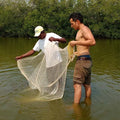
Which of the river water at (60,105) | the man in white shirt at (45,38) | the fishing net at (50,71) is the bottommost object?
the river water at (60,105)

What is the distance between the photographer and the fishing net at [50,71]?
185 inches

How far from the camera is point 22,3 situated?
148 ft

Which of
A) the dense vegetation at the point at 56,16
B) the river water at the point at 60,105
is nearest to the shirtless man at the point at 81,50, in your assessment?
the river water at the point at 60,105

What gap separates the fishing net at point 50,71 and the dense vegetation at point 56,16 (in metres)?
31.8

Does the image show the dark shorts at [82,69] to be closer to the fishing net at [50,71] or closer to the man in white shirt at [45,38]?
the fishing net at [50,71]

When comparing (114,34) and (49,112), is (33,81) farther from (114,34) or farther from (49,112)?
(114,34)

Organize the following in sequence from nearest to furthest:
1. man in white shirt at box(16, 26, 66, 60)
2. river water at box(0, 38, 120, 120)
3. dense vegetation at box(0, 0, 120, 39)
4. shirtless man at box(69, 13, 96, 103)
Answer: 1. shirtless man at box(69, 13, 96, 103)
2. river water at box(0, 38, 120, 120)
3. man in white shirt at box(16, 26, 66, 60)
4. dense vegetation at box(0, 0, 120, 39)

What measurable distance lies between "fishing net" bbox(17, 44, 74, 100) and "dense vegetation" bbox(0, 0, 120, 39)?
3176 cm

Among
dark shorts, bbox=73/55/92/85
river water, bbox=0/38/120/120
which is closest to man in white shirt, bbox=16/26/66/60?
dark shorts, bbox=73/55/92/85

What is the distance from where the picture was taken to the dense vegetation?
118 ft

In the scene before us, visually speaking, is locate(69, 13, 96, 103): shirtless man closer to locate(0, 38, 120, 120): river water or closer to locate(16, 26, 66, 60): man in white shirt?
locate(0, 38, 120, 120): river water

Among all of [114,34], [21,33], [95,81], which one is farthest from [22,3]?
[95,81]

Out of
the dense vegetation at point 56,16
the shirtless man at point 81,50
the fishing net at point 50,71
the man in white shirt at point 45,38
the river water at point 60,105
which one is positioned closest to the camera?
the shirtless man at point 81,50

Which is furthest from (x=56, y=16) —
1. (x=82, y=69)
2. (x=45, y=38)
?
(x=82, y=69)
